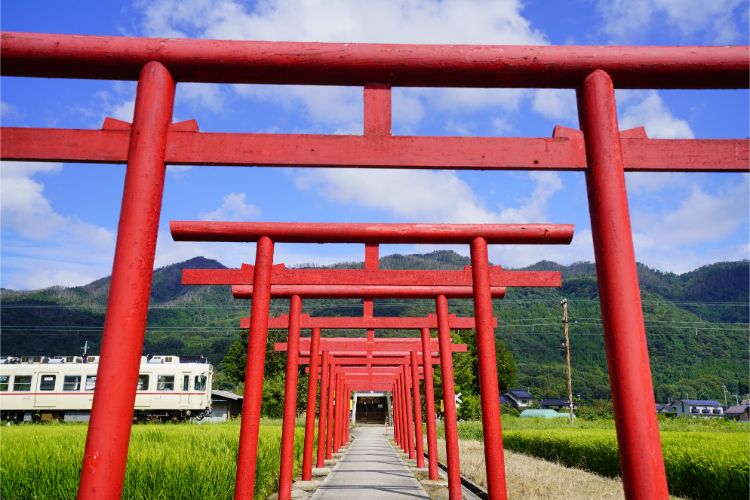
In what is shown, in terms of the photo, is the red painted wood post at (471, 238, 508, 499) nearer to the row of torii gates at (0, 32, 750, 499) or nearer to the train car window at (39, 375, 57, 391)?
the row of torii gates at (0, 32, 750, 499)

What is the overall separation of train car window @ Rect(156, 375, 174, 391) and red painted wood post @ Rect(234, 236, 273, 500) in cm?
2650

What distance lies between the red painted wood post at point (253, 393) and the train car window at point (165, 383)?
87.0 ft

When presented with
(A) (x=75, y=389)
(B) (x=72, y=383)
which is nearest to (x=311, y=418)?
(A) (x=75, y=389)

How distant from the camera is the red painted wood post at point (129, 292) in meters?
3.10

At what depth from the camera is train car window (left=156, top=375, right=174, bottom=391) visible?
3027 centimetres

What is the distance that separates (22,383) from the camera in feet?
95.8

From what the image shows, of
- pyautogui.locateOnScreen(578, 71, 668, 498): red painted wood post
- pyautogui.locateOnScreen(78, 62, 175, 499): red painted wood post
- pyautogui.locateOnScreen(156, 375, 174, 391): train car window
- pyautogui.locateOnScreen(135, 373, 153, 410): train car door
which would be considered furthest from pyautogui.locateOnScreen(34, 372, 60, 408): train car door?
pyautogui.locateOnScreen(578, 71, 668, 498): red painted wood post

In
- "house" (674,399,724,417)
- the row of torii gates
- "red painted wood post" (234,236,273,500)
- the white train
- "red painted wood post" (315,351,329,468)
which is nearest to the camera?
the row of torii gates

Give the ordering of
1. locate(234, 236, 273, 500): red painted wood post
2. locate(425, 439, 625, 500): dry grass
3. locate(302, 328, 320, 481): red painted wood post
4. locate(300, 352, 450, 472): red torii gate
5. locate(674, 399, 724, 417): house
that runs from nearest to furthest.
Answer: locate(234, 236, 273, 500): red painted wood post, locate(425, 439, 625, 500): dry grass, locate(302, 328, 320, 481): red painted wood post, locate(300, 352, 450, 472): red torii gate, locate(674, 399, 724, 417): house

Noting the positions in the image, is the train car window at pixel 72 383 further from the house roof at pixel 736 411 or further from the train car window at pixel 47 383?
the house roof at pixel 736 411

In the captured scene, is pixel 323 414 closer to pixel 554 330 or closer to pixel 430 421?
pixel 430 421

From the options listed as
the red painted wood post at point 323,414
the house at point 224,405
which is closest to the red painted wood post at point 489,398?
the red painted wood post at point 323,414

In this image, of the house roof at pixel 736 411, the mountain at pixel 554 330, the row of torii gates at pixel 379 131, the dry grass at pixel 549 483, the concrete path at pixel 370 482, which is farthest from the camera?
the mountain at pixel 554 330

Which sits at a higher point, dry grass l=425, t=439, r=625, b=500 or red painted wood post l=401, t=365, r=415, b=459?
red painted wood post l=401, t=365, r=415, b=459
